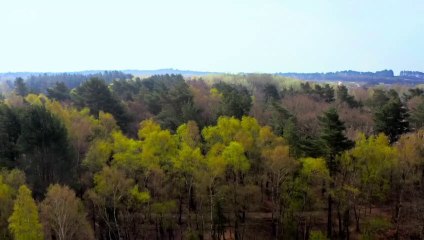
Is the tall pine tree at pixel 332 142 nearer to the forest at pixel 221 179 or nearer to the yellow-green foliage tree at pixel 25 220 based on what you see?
the forest at pixel 221 179

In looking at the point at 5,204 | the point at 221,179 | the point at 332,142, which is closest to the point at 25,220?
the point at 5,204

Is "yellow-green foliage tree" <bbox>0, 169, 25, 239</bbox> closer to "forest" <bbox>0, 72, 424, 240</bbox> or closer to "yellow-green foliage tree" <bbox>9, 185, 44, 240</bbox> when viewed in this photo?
"forest" <bbox>0, 72, 424, 240</bbox>

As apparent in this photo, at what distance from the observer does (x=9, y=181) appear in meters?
34.6

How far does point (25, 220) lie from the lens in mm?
29156

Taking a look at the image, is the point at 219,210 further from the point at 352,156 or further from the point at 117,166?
the point at 352,156

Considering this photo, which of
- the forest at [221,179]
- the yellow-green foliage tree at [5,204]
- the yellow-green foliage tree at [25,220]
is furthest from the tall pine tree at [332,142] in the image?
the yellow-green foliage tree at [5,204]

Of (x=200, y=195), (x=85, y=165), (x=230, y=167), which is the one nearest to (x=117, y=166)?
(x=85, y=165)

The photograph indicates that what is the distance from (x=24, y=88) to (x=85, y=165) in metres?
62.5

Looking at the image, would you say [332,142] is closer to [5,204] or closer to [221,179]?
[221,179]

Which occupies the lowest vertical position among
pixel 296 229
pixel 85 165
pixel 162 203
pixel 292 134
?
pixel 296 229

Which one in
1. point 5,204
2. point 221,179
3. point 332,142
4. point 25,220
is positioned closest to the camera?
point 25,220

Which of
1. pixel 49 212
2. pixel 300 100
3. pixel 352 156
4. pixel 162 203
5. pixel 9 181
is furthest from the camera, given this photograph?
pixel 300 100

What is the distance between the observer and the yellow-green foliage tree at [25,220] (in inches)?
1140

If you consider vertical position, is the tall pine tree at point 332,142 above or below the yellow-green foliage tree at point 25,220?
above
